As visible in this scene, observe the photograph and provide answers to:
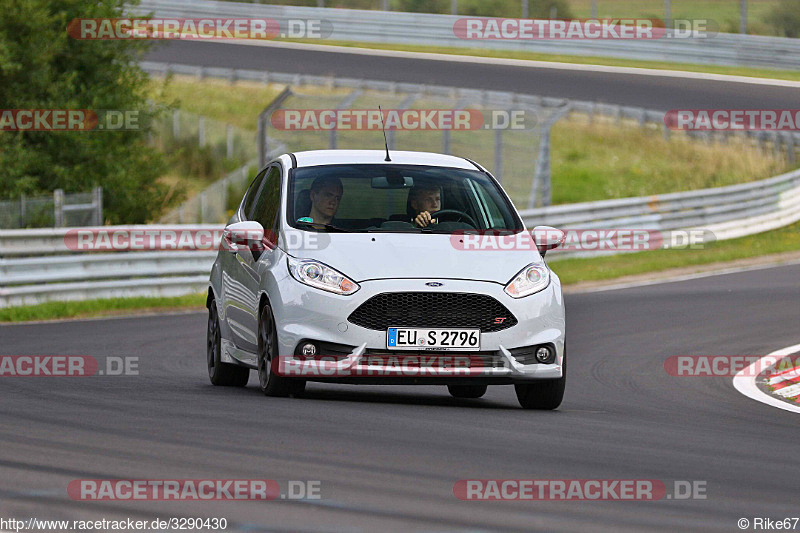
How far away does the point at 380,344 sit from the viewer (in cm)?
959

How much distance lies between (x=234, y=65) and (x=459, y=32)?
7352mm

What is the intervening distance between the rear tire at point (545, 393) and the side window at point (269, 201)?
2079 mm

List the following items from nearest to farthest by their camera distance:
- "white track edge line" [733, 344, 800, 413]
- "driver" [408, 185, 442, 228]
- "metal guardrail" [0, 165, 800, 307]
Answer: "driver" [408, 185, 442, 228], "white track edge line" [733, 344, 800, 413], "metal guardrail" [0, 165, 800, 307]

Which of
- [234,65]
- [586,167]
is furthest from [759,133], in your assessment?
[234,65]

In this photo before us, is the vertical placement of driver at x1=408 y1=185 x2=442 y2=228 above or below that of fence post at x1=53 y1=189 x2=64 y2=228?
above

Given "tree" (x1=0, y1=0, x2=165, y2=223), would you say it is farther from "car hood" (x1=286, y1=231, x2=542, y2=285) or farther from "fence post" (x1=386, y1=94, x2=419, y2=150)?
"car hood" (x1=286, y1=231, x2=542, y2=285)

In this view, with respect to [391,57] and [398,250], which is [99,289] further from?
[391,57]

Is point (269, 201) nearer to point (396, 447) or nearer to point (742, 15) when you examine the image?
point (396, 447)

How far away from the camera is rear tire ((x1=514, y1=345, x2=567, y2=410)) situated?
397 inches

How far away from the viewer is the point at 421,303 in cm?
964

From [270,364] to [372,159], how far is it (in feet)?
6.12

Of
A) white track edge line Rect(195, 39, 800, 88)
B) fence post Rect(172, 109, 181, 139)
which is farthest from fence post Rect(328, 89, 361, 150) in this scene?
white track edge line Rect(195, 39, 800, 88)

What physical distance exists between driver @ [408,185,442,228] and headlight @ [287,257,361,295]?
111cm

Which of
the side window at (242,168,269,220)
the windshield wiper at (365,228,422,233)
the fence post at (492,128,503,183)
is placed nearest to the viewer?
the windshield wiper at (365,228,422,233)
